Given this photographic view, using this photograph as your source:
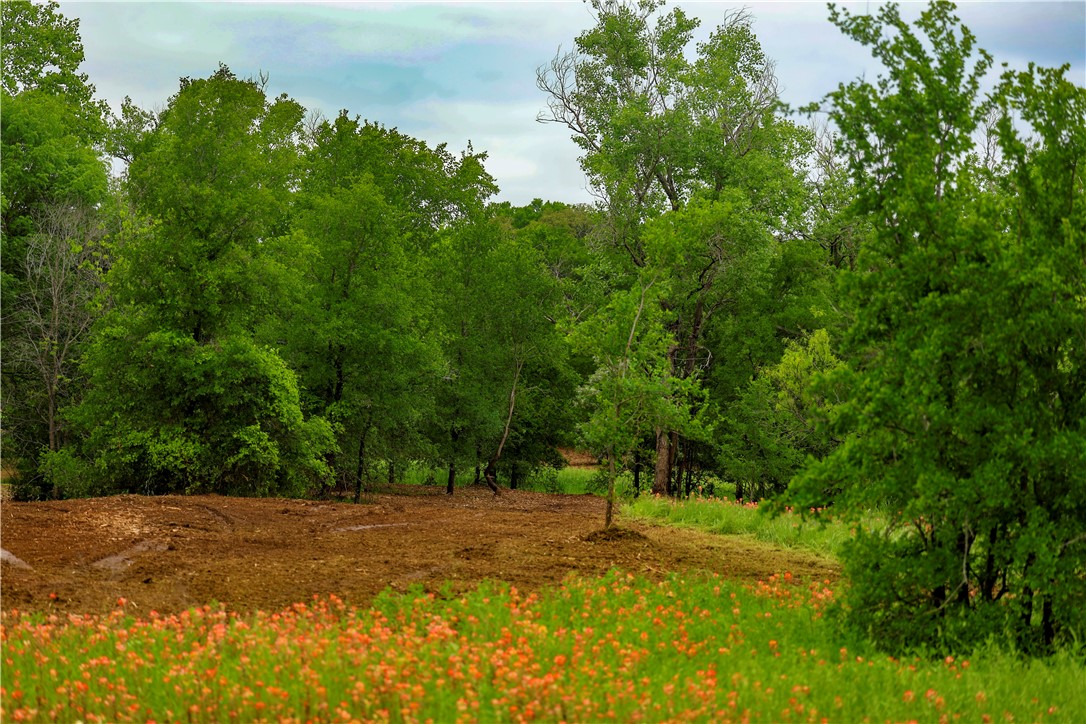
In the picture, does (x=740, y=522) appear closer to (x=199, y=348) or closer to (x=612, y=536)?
(x=612, y=536)

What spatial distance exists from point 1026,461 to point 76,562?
10.9 meters

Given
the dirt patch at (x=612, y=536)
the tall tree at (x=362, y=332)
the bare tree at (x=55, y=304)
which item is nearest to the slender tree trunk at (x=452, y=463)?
the tall tree at (x=362, y=332)

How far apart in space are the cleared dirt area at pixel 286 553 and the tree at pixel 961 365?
3880 mm

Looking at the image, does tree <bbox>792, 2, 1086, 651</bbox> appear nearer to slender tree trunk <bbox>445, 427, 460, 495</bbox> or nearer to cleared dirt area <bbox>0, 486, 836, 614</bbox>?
cleared dirt area <bbox>0, 486, 836, 614</bbox>

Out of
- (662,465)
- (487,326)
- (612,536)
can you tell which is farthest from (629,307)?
(487,326)

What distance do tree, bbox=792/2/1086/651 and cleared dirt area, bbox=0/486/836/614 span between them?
3.88 metres

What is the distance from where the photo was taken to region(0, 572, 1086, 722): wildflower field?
5.81 meters

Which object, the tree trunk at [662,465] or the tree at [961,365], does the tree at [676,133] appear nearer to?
the tree trunk at [662,465]

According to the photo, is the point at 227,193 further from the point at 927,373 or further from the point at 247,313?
the point at 927,373

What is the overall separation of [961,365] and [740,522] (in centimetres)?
999

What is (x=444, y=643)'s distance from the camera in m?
7.53

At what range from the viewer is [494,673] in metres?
6.49

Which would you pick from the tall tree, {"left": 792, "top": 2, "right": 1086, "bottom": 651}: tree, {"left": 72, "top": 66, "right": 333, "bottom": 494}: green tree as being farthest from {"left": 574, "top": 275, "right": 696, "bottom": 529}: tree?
the tall tree

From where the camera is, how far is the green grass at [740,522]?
15.7m
